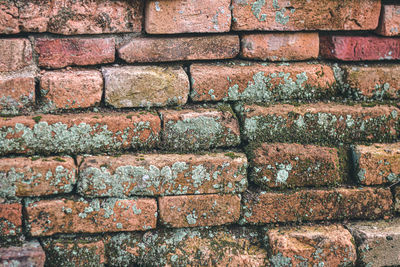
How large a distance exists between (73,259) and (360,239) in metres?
1.42

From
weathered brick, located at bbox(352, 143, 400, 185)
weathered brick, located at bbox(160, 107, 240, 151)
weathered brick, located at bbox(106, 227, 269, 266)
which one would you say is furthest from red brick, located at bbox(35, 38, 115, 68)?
weathered brick, located at bbox(352, 143, 400, 185)

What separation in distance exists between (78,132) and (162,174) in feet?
1.46

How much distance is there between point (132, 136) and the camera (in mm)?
2049

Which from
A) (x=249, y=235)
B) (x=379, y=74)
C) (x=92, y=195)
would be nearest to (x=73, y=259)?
(x=92, y=195)

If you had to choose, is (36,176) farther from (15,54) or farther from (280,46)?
(280,46)

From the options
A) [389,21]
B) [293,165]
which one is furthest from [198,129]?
[389,21]

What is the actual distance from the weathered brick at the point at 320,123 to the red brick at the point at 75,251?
93 cm

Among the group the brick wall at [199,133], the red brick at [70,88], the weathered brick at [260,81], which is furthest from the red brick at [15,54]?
the weathered brick at [260,81]

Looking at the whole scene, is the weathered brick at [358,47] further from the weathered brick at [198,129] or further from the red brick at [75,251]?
the red brick at [75,251]

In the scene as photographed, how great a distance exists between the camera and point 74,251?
1959 millimetres

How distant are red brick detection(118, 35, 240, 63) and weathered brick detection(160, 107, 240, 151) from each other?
0.28 m

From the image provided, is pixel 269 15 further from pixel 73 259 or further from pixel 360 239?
pixel 73 259

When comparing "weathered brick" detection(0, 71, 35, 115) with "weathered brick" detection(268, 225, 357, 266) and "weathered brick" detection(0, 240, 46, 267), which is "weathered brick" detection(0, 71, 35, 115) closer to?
"weathered brick" detection(0, 240, 46, 267)

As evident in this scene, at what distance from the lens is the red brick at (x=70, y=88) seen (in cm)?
196
